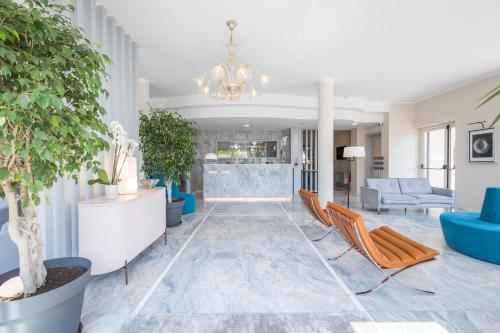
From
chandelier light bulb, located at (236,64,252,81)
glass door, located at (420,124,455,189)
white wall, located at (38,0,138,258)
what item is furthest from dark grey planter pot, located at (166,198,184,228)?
glass door, located at (420,124,455,189)

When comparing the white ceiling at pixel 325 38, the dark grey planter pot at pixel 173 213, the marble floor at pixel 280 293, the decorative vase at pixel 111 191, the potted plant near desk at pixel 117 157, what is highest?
the white ceiling at pixel 325 38

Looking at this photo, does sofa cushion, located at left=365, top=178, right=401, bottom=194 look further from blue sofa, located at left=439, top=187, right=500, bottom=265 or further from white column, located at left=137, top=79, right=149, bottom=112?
white column, located at left=137, top=79, right=149, bottom=112

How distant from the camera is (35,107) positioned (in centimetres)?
126

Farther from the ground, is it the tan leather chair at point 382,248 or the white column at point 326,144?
the white column at point 326,144

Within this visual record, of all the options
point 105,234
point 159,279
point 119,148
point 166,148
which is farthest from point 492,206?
point 166,148

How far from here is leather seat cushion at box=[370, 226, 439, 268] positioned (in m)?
2.44

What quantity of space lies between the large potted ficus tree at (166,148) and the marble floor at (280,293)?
1.37 m

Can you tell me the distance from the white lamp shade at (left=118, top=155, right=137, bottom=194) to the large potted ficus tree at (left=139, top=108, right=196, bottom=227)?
147cm

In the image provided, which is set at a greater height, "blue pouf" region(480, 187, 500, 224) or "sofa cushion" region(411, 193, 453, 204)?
"blue pouf" region(480, 187, 500, 224)

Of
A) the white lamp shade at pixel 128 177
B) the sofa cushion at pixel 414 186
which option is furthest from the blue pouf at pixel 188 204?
the sofa cushion at pixel 414 186

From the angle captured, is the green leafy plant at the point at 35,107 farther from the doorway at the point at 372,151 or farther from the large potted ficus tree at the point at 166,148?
the doorway at the point at 372,151

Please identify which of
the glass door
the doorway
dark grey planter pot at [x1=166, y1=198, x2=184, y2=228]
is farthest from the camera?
the doorway

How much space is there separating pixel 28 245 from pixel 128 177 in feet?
5.20

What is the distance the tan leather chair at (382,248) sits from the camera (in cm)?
245
